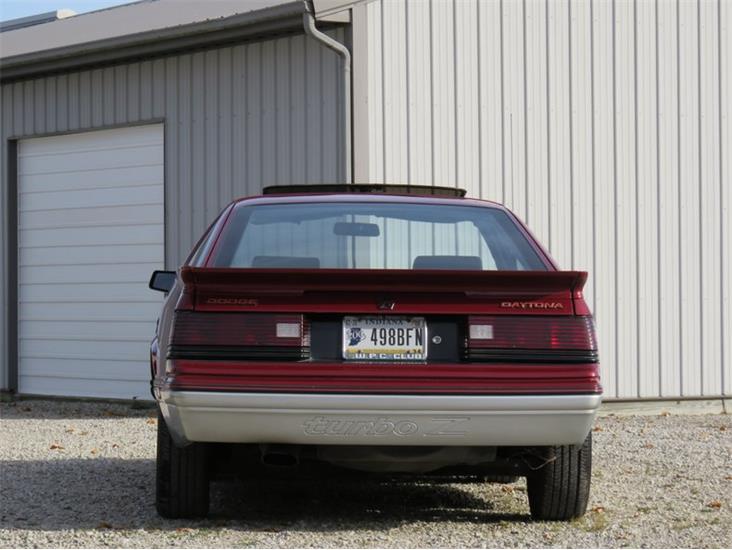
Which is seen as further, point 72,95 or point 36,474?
point 72,95

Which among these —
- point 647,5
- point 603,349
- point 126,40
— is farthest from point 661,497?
point 126,40

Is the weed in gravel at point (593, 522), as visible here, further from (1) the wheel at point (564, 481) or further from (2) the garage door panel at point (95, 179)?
(2) the garage door panel at point (95, 179)

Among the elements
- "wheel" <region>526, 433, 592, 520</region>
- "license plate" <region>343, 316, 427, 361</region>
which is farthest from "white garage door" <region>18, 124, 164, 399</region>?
"license plate" <region>343, 316, 427, 361</region>

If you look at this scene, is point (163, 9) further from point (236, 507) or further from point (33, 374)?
point (236, 507)

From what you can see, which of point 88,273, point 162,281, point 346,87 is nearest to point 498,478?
point 162,281

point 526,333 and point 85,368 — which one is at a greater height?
point 526,333

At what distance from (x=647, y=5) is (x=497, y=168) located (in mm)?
2174

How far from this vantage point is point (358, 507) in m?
6.45

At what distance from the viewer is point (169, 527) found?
227 inches

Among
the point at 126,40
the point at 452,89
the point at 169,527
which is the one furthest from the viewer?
the point at 126,40

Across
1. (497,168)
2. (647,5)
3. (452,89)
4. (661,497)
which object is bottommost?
(661,497)

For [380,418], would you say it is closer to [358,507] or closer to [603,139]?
[358,507]

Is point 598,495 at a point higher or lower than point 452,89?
lower

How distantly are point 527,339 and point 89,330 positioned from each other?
28.2 ft
